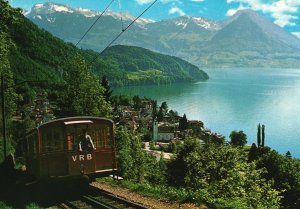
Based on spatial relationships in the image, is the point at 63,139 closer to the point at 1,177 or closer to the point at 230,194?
the point at 1,177

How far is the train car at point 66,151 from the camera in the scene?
55.1 feet

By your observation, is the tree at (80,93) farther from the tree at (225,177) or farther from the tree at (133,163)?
the tree at (225,177)

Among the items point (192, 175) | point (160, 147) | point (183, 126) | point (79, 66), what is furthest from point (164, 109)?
point (192, 175)

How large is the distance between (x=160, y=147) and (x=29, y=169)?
3902 inches

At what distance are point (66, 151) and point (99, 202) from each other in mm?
3135

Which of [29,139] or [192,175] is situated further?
[192,175]

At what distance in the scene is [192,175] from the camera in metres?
25.7

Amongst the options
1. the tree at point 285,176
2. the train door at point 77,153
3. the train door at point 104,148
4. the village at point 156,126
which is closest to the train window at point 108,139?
the train door at point 104,148

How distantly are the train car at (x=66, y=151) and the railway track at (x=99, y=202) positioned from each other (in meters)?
1.15

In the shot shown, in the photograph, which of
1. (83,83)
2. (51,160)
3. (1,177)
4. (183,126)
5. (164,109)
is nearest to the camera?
(51,160)

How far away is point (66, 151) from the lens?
16.9 metres

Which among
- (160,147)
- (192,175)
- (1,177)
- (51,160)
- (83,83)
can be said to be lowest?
(160,147)

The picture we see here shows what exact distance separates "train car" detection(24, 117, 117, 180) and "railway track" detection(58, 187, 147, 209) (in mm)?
1150

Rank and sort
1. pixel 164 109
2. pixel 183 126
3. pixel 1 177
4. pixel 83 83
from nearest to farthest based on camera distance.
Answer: pixel 1 177, pixel 83 83, pixel 183 126, pixel 164 109
